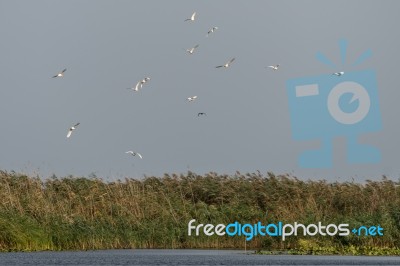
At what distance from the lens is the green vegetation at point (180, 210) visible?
31203 mm

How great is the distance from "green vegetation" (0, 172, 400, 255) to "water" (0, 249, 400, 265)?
933 millimetres

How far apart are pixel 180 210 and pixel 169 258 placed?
503 centimetres

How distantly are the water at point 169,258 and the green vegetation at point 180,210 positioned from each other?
3.06ft

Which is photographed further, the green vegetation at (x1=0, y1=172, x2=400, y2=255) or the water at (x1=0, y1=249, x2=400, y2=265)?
the green vegetation at (x1=0, y1=172, x2=400, y2=255)

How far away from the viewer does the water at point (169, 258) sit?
27.6m

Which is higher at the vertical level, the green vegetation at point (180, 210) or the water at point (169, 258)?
Answer: the green vegetation at point (180, 210)

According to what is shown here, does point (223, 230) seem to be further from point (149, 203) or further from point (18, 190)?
point (18, 190)

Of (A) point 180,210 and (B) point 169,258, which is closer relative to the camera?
(B) point 169,258

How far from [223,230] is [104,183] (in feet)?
17.1

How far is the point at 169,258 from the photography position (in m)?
29.2

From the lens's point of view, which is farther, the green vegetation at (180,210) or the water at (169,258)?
the green vegetation at (180,210)

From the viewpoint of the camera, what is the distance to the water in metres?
27.6

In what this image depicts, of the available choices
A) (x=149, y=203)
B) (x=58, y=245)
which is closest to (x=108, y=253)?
(x=58, y=245)

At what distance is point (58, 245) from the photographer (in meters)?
30.9
